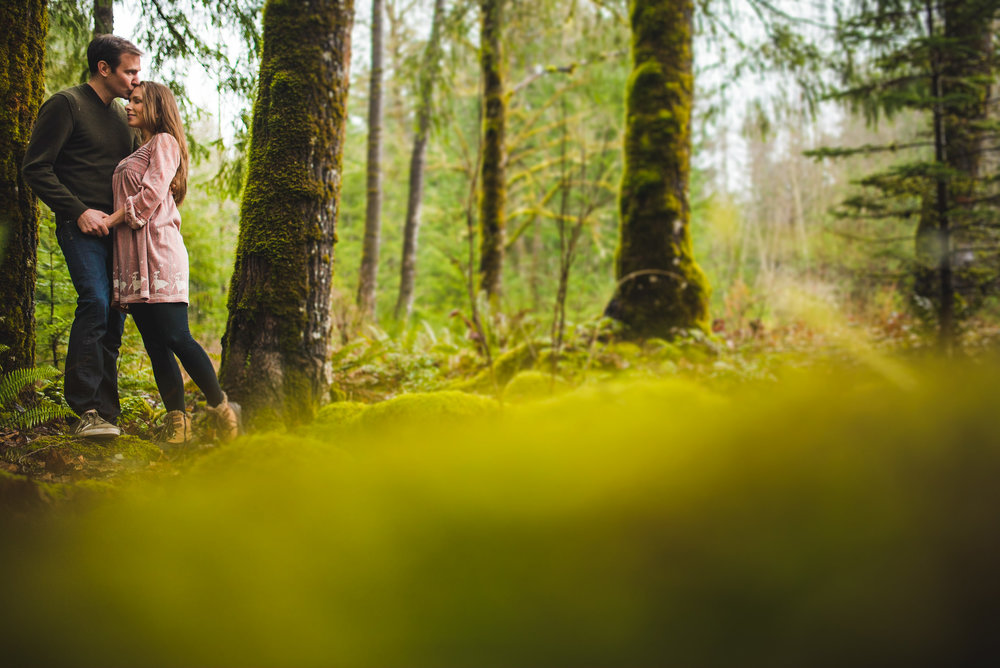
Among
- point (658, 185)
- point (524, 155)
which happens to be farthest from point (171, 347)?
point (524, 155)

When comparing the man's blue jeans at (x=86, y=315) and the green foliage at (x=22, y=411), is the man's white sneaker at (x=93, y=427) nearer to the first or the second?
the man's blue jeans at (x=86, y=315)

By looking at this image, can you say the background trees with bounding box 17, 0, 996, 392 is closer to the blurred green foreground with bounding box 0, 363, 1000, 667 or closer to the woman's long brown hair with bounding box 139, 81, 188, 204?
the woman's long brown hair with bounding box 139, 81, 188, 204

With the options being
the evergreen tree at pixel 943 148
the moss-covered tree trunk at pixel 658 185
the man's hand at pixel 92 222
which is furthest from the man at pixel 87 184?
the evergreen tree at pixel 943 148

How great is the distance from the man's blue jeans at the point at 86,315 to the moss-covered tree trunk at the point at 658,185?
4.08 metres

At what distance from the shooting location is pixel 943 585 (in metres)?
0.30

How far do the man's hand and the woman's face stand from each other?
1.45 feet

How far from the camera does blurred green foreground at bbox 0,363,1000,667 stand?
287 mm

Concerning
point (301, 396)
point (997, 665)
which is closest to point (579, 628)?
point (997, 665)

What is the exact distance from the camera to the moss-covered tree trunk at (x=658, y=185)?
17.3 ft

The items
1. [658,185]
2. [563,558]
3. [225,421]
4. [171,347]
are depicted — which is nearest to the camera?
[563,558]

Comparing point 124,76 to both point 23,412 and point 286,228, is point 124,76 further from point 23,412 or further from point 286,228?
point 23,412

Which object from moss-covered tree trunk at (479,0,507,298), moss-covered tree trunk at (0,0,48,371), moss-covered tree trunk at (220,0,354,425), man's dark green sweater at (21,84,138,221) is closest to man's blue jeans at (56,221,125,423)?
man's dark green sweater at (21,84,138,221)

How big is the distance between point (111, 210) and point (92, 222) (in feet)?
0.48

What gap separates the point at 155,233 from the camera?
99.8 inches
